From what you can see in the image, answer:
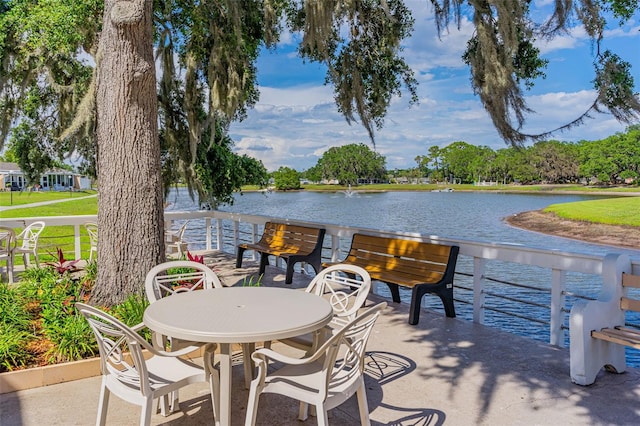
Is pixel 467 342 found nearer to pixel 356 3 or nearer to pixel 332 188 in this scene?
pixel 356 3

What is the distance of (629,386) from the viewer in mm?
2844

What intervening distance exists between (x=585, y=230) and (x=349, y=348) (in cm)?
2738

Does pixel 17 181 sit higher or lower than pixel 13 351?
higher

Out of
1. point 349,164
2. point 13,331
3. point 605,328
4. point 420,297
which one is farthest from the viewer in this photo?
point 349,164

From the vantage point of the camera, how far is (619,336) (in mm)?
2777

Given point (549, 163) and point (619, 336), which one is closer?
point (619, 336)

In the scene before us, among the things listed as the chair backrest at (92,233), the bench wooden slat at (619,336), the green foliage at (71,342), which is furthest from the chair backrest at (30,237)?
the bench wooden slat at (619,336)

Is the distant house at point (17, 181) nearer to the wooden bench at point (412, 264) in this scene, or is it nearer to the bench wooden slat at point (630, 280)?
the wooden bench at point (412, 264)

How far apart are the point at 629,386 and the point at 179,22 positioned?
6.67m

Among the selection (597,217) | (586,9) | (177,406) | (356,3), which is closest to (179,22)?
(356,3)

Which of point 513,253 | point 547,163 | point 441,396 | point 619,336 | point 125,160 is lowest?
point 441,396

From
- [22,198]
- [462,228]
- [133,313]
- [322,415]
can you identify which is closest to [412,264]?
[133,313]

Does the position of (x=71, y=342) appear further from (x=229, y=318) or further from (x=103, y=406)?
(x=229, y=318)

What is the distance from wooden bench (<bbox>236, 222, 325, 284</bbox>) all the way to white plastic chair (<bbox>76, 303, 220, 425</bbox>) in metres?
3.45
